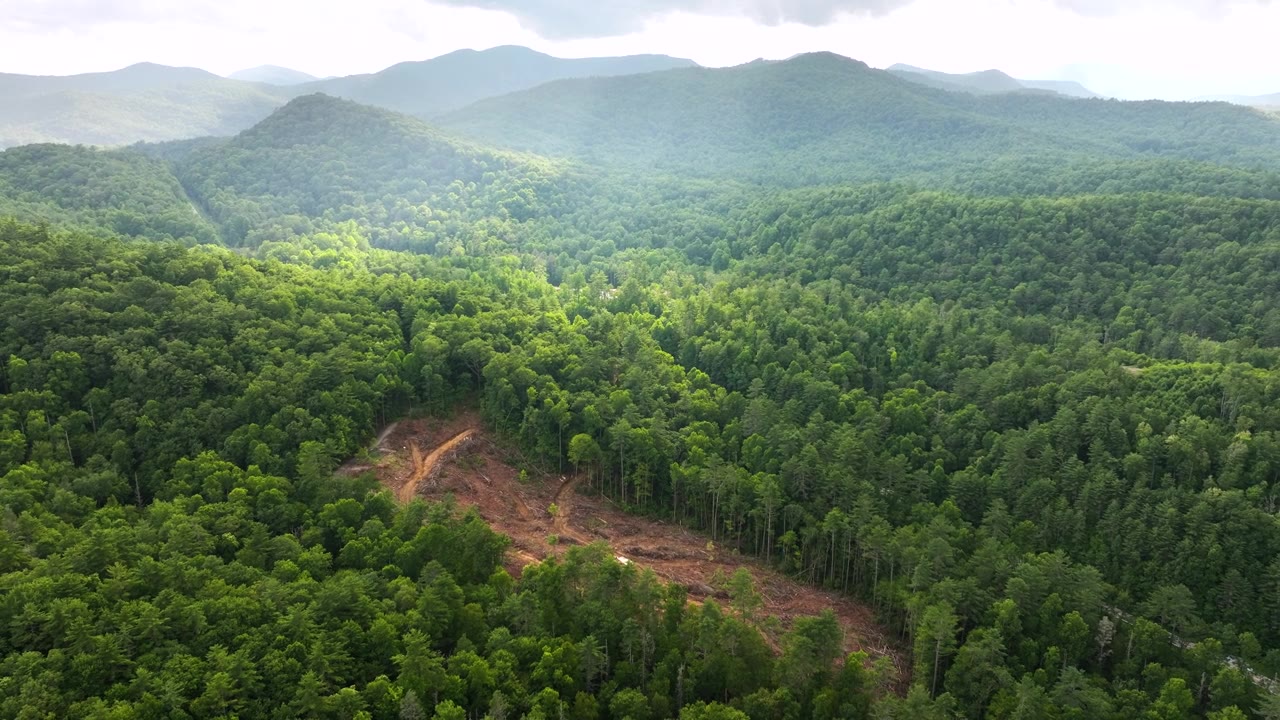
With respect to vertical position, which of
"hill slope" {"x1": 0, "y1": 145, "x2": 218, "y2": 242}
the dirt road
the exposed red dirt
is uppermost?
"hill slope" {"x1": 0, "y1": 145, "x2": 218, "y2": 242}

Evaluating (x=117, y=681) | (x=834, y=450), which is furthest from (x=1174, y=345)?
(x=117, y=681)

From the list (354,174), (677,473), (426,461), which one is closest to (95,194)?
(354,174)

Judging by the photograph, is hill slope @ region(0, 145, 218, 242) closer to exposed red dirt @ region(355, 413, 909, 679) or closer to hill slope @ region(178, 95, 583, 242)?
hill slope @ region(178, 95, 583, 242)

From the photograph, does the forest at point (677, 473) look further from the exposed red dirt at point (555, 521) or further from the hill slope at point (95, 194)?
the hill slope at point (95, 194)

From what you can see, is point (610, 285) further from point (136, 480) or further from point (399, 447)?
point (136, 480)

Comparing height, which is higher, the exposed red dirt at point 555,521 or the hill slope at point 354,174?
the hill slope at point 354,174

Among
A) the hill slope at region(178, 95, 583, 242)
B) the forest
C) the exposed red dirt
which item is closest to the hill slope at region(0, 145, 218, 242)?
the forest

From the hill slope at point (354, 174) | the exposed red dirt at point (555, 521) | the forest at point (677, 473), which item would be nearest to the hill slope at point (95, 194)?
the forest at point (677, 473)
